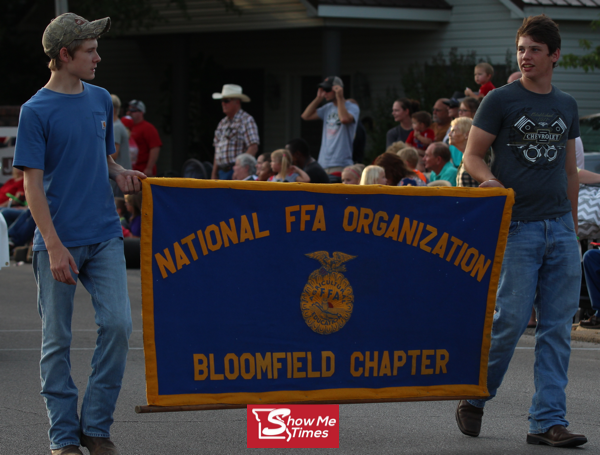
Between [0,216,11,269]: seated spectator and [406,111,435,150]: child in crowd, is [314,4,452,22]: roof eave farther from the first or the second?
[0,216,11,269]: seated spectator

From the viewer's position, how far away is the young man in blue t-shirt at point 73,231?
3939mm

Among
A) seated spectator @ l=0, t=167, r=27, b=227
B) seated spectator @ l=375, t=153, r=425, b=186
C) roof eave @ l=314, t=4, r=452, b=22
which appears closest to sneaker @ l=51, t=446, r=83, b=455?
seated spectator @ l=375, t=153, r=425, b=186

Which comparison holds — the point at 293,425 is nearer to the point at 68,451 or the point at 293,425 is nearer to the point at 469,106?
the point at 68,451

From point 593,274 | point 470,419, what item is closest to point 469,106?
point 593,274

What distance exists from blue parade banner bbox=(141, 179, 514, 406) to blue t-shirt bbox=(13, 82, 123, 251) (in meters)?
0.23

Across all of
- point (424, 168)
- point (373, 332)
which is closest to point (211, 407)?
point (373, 332)

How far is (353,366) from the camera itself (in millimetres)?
4262

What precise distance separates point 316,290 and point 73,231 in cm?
115

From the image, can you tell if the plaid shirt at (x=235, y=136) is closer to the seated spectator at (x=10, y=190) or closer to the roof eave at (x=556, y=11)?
the seated spectator at (x=10, y=190)

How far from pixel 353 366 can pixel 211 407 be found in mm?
706

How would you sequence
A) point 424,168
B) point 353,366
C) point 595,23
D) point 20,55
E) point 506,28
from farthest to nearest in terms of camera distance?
point 20,55 < point 506,28 < point 595,23 < point 424,168 < point 353,366

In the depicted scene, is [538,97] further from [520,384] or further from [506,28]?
[506,28]

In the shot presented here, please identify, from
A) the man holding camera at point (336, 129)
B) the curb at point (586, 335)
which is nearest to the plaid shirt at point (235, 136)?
the man holding camera at point (336, 129)

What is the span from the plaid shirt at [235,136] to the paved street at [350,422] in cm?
591
